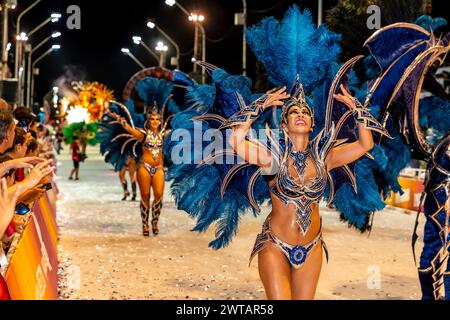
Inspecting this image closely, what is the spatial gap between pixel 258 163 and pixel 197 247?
6092 mm

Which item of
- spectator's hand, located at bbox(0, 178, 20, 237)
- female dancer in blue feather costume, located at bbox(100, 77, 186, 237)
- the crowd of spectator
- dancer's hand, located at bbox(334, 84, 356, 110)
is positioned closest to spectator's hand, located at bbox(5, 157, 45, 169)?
the crowd of spectator

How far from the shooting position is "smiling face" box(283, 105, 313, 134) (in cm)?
477

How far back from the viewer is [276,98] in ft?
15.7

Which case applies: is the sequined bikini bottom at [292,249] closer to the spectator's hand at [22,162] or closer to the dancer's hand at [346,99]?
the dancer's hand at [346,99]

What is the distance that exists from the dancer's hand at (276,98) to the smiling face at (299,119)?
92mm

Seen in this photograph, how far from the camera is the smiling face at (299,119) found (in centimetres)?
477

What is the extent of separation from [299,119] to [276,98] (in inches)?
8.2

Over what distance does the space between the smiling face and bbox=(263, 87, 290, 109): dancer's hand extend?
0.09m

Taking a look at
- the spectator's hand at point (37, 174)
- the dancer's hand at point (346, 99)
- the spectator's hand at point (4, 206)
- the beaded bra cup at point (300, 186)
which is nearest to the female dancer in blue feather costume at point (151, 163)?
the dancer's hand at point (346, 99)

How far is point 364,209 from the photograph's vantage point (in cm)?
538

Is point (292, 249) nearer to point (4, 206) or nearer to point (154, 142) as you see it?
point (4, 206)

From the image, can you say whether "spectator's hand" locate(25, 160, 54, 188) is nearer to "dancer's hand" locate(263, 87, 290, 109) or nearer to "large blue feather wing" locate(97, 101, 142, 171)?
"dancer's hand" locate(263, 87, 290, 109)

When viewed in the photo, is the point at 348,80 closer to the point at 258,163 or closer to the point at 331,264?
the point at 258,163

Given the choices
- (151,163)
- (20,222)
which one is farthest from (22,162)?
(151,163)
